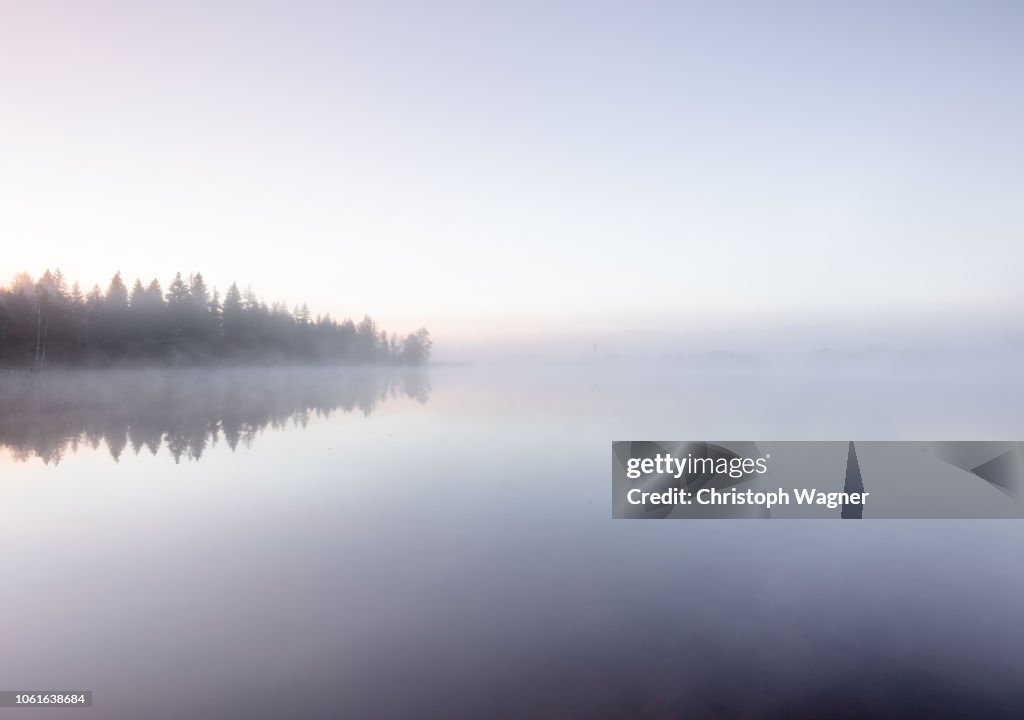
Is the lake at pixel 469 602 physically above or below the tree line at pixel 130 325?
below

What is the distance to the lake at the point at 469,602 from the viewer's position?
6.95 metres

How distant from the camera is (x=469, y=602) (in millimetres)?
9633

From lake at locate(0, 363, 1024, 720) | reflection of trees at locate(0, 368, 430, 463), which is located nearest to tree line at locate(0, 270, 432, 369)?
reflection of trees at locate(0, 368, 430, 463)

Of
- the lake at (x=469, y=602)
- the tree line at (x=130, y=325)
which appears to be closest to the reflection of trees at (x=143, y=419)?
the lake at (x=469, y=602)

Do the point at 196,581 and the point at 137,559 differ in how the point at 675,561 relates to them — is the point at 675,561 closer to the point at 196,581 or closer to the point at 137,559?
the point at 196,581

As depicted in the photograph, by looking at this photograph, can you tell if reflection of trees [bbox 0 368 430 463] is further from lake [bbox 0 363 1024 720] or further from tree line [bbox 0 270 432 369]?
tree line [bbox 0 270 432 369]

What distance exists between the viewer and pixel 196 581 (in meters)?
10.5

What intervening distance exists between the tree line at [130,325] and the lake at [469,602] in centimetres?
9077

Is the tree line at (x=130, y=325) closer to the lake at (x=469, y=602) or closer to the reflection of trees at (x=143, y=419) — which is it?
the reflection of trees at (x=143, y=419)

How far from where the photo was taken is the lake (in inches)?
274

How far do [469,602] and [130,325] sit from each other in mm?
117418

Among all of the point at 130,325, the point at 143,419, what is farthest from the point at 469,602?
the point at 130,325

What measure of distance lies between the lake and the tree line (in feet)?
298

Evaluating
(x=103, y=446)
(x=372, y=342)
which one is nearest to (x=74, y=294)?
(x=103, y=446)
